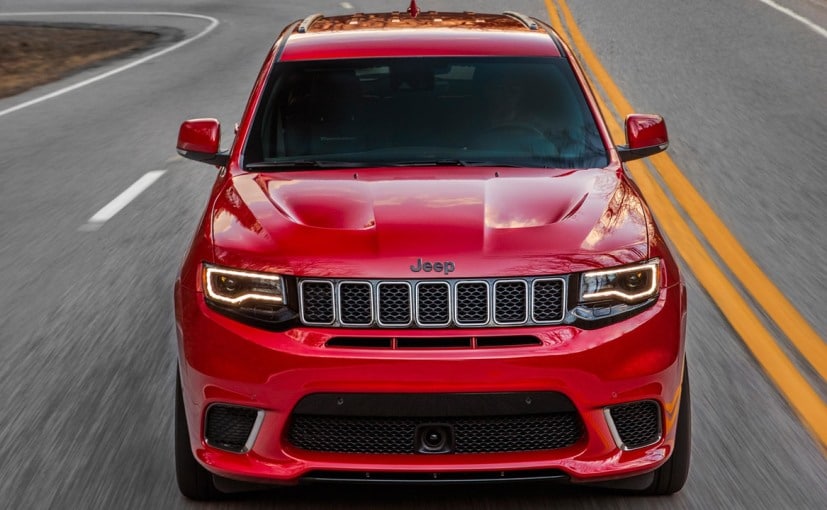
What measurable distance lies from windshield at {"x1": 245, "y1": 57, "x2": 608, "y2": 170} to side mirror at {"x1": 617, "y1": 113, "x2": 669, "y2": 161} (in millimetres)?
256

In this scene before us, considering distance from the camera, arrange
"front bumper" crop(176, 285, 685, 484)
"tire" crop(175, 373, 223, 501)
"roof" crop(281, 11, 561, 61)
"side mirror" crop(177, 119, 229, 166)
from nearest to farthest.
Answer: "front bumper" crop(176, 285, 685, 484) → "tire" crop(175, 373, 223, 501) → "side mirror" crop(177, 119, 229, 166) → "roof" crop(281, 11, 561, 61)

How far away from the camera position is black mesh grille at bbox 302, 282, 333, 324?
4055mm

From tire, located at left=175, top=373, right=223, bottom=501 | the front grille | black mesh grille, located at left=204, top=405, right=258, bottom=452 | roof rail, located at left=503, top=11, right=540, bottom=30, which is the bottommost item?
tire, located at left=175, top=373, right=223, bottom=501

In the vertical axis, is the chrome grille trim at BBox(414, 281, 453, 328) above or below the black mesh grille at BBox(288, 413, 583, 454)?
above

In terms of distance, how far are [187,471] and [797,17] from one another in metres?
22.1

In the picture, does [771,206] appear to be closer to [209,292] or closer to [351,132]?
[351,132]

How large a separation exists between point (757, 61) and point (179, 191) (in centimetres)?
1118

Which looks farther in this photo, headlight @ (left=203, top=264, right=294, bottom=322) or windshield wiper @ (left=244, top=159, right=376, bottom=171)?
windshield wiper @ (left=244, top=159, right=376, bottom=171)

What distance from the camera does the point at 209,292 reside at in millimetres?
4199

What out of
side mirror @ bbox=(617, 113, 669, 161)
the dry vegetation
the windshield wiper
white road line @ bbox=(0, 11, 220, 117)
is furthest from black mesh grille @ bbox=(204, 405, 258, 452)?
the dry vegetation

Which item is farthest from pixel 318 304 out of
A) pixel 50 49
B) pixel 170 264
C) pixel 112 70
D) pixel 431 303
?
pixel 50 49

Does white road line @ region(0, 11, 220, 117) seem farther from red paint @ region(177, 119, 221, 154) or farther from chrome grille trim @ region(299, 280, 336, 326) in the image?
chrome grille trim @ region(299, 280, 336, 326)

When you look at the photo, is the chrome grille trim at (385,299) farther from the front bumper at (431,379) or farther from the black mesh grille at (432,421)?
the black mesh grille at (432,421)

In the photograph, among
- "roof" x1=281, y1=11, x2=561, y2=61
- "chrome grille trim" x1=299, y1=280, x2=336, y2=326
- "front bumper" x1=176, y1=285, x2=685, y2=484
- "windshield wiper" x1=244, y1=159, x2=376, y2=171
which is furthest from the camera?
"roof" x1=281, y1=11, x2=561, y2=61
